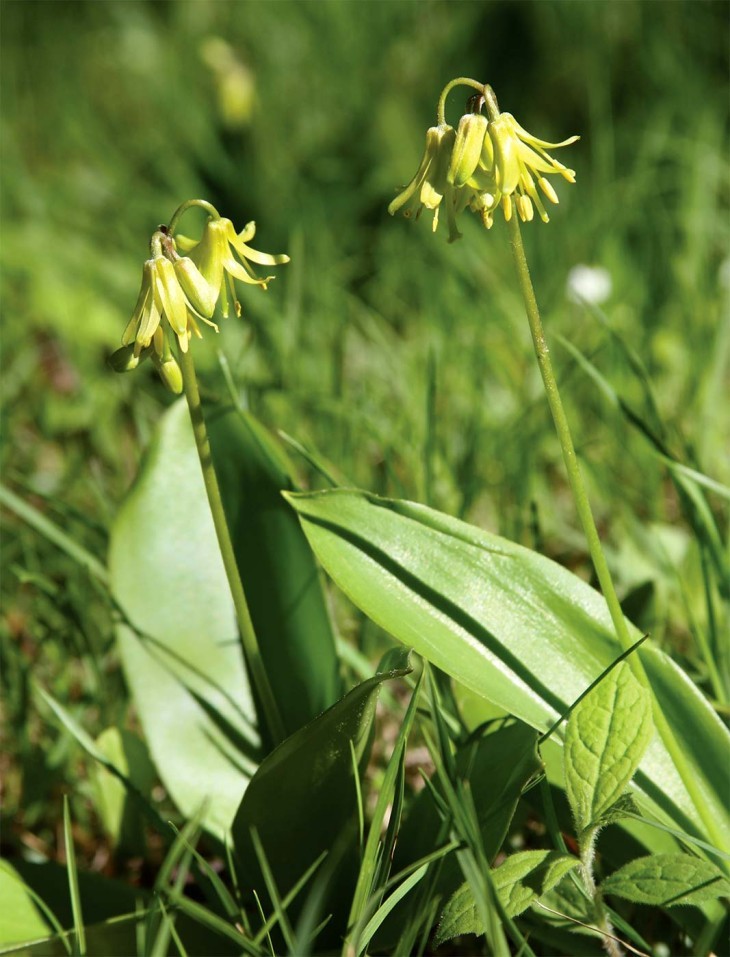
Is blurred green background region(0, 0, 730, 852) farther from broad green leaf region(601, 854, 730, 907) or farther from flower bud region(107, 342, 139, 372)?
flower bud region(107, 342, 139, 372)

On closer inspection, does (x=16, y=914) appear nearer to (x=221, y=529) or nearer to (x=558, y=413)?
(x=221, y=529)

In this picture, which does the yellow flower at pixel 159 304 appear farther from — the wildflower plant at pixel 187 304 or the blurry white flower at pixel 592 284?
the blurry white flower at pixel 592 284

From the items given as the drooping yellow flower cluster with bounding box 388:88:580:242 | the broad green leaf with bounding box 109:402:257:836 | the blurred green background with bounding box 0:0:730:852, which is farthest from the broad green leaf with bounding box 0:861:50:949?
the drooping yellow flower cluster with bounding box 388:88:580:242

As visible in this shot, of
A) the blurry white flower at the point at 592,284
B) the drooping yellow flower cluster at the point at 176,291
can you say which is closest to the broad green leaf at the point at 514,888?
the drooping yellow flower cluster at the point at 176,291

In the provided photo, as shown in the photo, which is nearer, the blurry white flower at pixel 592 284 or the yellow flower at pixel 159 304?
the yellow flower at pixel 159 304

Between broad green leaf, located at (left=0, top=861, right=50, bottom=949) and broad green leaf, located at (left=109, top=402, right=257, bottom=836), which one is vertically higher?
broad green leaf, located at (left=109, top=402, right=257, bottom=836)

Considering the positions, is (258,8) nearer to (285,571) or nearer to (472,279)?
(472,279)

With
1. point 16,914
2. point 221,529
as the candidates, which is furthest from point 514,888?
point 16,914
